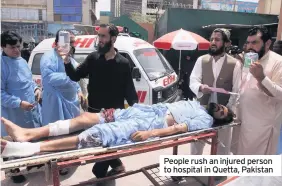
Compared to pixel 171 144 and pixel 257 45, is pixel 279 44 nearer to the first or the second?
pixel 257 45

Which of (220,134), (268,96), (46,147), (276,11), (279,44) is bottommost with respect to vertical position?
(220,134)

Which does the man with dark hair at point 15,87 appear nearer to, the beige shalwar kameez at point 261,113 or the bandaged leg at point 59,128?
the bandaged leg at point 59,128

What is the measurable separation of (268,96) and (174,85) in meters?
2.99

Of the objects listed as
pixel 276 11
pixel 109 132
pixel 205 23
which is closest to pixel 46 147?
pixel 109 132

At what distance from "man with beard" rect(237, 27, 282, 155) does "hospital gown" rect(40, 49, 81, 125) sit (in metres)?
2.10

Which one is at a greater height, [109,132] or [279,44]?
[279,44]

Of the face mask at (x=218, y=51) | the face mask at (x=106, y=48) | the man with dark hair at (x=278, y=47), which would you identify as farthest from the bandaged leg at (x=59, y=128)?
the man with dark hair at (x=278, y=47)

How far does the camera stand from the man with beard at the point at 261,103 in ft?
8.80

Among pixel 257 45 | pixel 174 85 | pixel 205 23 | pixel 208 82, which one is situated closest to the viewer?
pixel 257 45

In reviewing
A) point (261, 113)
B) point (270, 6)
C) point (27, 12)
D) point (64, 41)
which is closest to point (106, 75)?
point (64, 41)

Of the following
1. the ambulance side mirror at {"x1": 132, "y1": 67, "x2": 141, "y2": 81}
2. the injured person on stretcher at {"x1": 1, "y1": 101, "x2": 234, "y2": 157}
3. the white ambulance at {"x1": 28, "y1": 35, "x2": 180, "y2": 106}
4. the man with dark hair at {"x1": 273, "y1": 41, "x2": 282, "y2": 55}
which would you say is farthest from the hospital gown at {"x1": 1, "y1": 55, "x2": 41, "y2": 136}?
the man with dark hair at {"x1": 273, "y1": 41, "x2": 282, "y2": 55}

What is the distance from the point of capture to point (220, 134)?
3195 mm

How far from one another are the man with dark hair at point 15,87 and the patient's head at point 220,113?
2100mm

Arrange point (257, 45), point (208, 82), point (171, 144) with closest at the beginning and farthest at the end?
1. point (171, 144)
2. point (257, 45)
3. point (208, 82)
